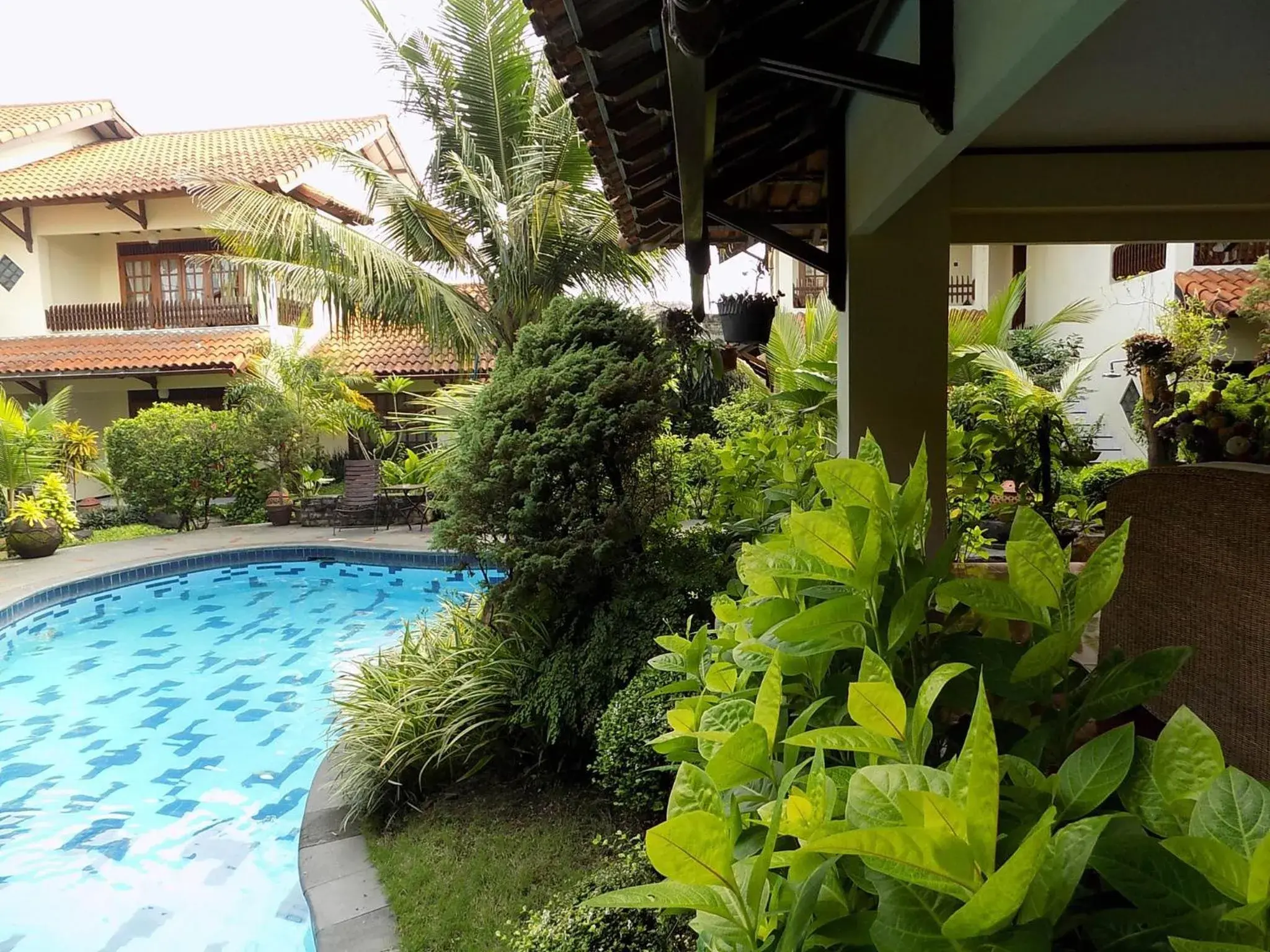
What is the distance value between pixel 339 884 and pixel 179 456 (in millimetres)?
11776

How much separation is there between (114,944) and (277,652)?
4.47m

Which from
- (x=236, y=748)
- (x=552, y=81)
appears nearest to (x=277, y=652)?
(x=236, y=748)

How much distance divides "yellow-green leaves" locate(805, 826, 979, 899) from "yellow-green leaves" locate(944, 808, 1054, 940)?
0.03 metres

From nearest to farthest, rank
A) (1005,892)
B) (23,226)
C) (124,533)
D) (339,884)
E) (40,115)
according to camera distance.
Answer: (1005,892)
(339,884)
(124,533)
(23,226)
(40,115)

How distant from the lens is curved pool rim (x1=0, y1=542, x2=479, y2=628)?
9656 mm

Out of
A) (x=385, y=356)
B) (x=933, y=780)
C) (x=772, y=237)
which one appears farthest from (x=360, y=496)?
(x=933, y=780)

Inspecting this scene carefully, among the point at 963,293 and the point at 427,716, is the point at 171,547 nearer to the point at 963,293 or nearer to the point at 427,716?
the point at 427,716

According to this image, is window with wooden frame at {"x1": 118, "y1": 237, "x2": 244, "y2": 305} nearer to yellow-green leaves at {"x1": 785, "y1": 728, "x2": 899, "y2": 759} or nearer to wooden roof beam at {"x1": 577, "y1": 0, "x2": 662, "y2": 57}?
wooden roof beam at {"x1": 577, "y1": 0, "x2": 662, "y2": 57}

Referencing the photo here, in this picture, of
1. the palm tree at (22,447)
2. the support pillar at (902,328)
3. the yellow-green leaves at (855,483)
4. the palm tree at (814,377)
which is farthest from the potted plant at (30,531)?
the yellow-green leaves at (855,483)

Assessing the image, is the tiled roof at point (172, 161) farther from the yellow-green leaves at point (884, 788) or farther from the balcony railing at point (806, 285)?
the yellow-green leaves at point (884, 788)

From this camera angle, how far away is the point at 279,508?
13.3 m

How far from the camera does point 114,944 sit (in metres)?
3.69

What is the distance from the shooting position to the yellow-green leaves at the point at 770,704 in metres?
0.89

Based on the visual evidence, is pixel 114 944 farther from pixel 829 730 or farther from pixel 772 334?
pixel 772 334
